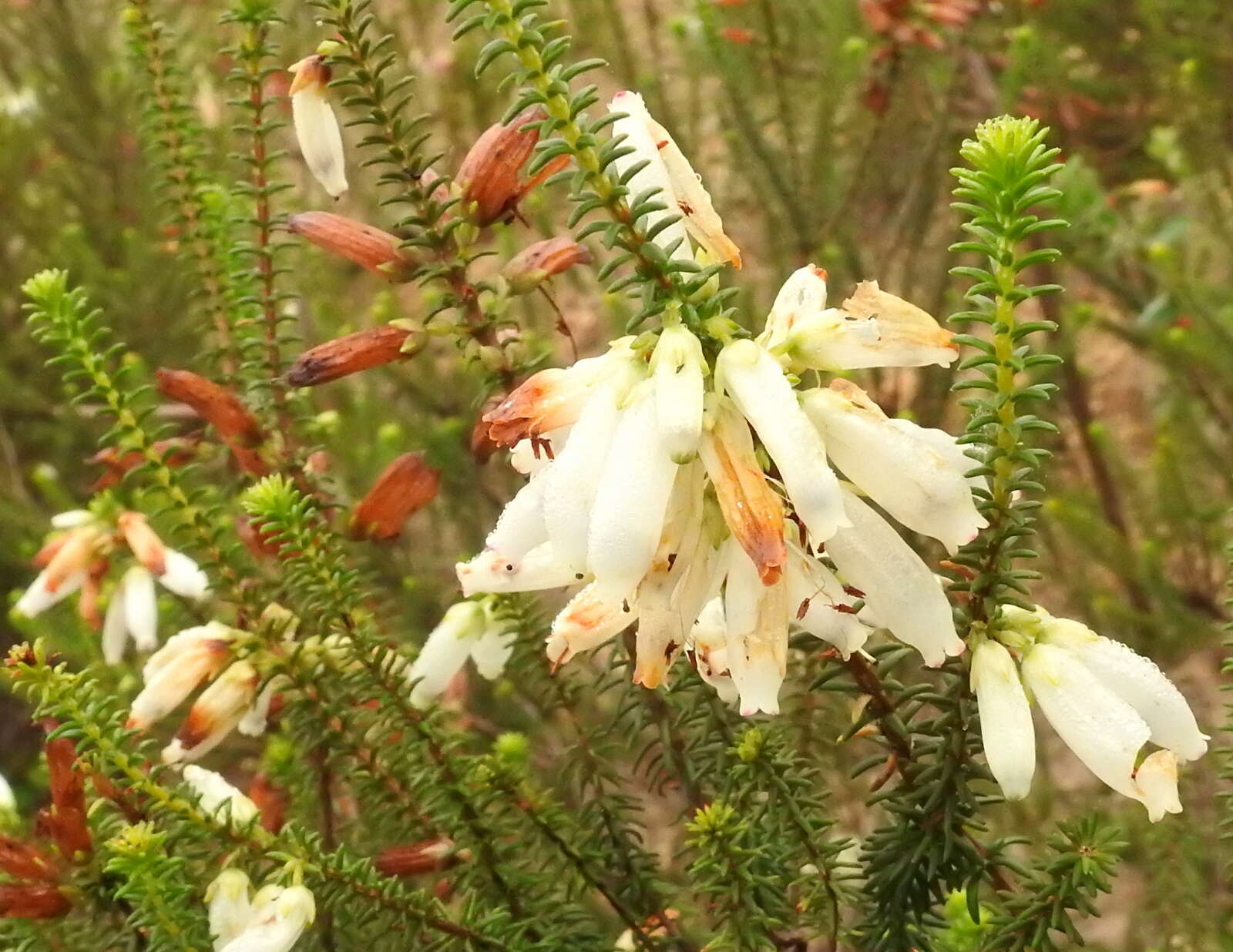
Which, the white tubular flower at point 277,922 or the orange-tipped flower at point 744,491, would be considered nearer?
the orange-tipped flower at point 744,491

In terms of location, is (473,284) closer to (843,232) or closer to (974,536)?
(974,536)

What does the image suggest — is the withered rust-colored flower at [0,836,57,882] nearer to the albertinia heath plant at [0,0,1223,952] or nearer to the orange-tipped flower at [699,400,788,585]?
the albertinia heath plant at [0,0,1223,952]

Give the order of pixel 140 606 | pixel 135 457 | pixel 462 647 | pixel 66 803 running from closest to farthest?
1. pixel 66 803
2. pixel 462 647
3. pixel 135 457
4. pixel 140 606

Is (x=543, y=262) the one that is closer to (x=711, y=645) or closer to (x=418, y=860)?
(x=711, y=645)

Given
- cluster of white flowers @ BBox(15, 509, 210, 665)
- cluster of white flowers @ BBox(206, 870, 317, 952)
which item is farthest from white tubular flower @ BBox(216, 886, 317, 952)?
cluster of white flowers @ BBox(15, 509, 210, 665)

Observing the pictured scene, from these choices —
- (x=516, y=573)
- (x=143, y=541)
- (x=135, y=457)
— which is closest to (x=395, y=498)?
(x=135, y=457)

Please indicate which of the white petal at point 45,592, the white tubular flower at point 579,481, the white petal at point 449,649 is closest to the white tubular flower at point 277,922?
the white petal at point 449,649

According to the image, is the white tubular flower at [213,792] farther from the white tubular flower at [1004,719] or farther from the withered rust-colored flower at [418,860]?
the white tubular flower at [1004,719]
